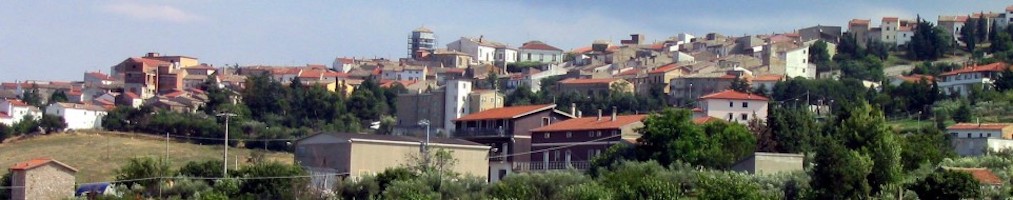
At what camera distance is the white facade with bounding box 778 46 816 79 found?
11188 cm

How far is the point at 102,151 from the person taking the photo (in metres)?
86.3

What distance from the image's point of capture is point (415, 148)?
5962cm

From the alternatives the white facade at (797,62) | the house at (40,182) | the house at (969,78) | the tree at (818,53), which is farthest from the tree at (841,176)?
the tree at (818,53)

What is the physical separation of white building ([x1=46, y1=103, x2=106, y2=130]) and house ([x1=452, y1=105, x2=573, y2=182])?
35.5m

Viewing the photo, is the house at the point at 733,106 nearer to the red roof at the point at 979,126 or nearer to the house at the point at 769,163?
the red roof at the point at 979,126

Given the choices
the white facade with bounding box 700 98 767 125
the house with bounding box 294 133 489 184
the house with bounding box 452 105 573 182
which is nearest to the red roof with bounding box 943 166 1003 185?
the house with bounding box 294 133 489 184

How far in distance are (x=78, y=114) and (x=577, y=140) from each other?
1802 inches

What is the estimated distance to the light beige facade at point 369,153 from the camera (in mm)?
57125

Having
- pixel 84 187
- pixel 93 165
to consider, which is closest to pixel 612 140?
pixel 84 187

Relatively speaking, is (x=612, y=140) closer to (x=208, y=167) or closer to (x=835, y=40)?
(x=208, y=167)

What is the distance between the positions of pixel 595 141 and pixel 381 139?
8040 millimetres

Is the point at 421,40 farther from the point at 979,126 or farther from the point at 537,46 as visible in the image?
the point at 979,126

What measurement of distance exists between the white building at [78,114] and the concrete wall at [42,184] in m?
44.7

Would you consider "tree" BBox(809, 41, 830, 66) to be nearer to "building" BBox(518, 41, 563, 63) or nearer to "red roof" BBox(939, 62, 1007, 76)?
"red roof" BBox(939, 62, 1007, 76)
